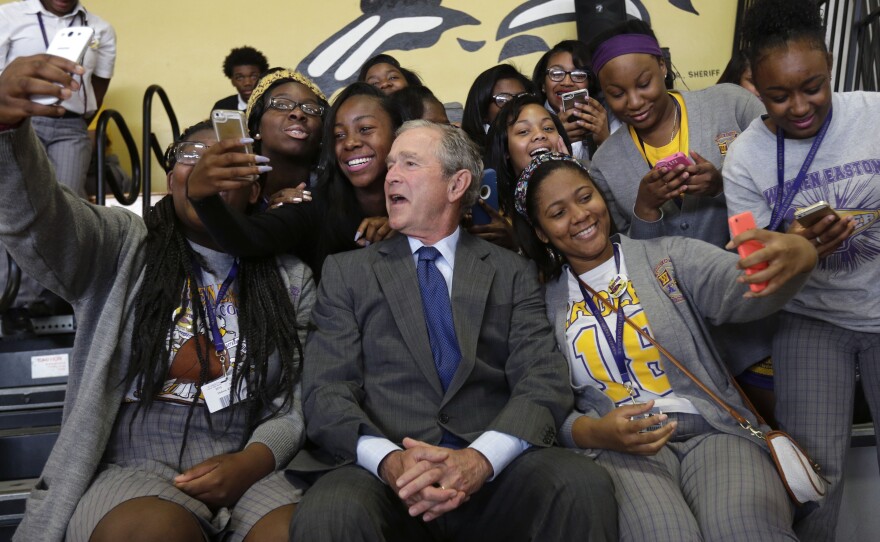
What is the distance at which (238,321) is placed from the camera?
2453mm

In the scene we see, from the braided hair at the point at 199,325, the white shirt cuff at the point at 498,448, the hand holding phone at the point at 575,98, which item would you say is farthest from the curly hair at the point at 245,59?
the white shirt cuff at the point at 498,448

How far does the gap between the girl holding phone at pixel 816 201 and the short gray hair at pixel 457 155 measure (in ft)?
2.62

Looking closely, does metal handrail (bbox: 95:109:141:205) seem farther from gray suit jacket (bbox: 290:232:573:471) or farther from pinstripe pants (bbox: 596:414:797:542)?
pinstripe pants (bbox: 596:414:797:542)

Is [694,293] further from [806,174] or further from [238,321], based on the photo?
[238,321]

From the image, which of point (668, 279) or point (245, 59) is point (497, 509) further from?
point (245, 59)

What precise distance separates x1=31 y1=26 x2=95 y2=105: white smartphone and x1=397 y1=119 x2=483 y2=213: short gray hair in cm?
107

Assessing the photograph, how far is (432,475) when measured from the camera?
76.1 inches

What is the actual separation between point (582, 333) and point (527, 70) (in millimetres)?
4768

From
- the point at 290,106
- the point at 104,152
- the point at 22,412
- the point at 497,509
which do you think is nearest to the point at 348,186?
the point at 290,106

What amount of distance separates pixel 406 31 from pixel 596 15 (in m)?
1.58

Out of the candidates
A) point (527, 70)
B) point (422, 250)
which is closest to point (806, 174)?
point (422, 250)

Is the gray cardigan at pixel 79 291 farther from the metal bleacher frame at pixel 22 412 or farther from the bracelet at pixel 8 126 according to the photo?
the metal bleacher frame at pixel 22 412

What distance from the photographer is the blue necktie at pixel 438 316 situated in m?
2.29

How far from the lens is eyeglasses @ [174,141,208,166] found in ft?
8.21
